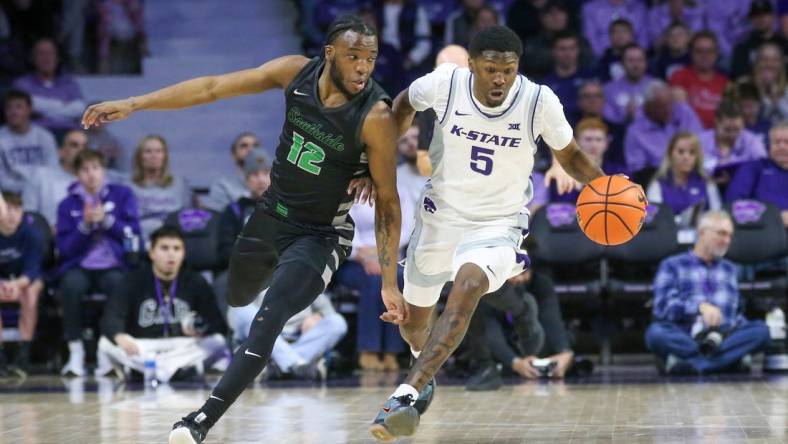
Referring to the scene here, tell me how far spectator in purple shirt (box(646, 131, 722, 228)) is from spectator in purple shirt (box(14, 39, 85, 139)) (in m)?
5.31

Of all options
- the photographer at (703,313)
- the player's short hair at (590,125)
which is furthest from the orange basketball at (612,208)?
the player's short hair at (590,125)

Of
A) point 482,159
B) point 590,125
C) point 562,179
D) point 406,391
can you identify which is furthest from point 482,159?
point 590,125

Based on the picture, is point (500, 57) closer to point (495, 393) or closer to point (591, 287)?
point (495, 393)

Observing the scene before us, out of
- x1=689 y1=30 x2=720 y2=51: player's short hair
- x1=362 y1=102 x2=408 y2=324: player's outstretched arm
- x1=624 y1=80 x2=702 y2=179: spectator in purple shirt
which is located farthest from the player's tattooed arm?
x1=689 y1=30 x2=720 y2=51: player's short hair

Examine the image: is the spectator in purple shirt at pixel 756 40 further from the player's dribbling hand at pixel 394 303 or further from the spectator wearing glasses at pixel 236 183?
the player's dribbling hand at pixel 394 303

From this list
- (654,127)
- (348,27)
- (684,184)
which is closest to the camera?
(348,27)

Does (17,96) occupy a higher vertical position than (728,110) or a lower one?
higher

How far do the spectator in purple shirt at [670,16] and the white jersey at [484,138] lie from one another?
6461 millimetres

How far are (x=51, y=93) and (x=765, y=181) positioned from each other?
21.1 feet

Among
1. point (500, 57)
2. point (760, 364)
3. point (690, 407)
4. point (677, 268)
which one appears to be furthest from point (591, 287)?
point (500, 57)

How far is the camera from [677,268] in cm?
919

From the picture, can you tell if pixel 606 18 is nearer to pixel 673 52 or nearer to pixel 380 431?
pixel 673 52

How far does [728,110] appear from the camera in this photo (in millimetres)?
10477

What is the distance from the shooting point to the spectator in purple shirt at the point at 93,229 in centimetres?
989
